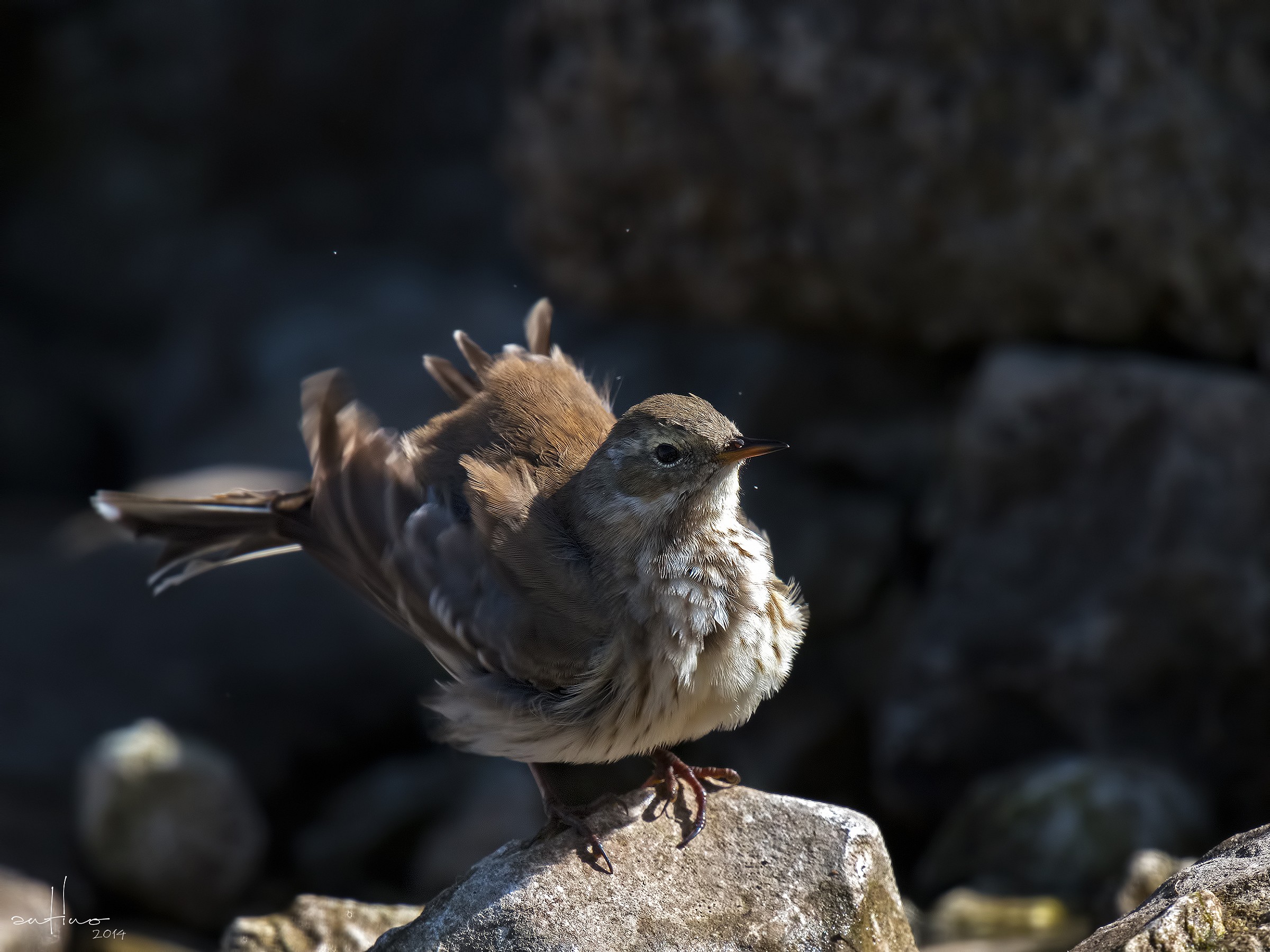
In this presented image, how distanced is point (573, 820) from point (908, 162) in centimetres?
423

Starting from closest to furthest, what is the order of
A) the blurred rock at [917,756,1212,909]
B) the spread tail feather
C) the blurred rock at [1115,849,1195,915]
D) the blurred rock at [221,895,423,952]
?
the blurred rock at [221,895,423,952]
the spread tail feather
the blurred rock at [1115,849,1195,915]
the blurred rock at [917,756,1212,909]

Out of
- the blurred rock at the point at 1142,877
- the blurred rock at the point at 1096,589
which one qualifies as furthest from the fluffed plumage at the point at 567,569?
the blurred rock at the point at 1096,589

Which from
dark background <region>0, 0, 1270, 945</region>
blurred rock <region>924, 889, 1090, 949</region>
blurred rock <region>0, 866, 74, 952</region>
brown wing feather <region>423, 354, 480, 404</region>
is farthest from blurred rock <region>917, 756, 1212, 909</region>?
blurred rock <region>0, 866, 74, 952</region>

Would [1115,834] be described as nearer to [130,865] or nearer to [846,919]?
[846,919]

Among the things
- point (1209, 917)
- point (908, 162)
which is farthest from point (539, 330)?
point (1209, 917)

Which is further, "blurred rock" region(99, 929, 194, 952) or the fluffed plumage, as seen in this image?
"blurred rock" region(99, 929, 194, 952)

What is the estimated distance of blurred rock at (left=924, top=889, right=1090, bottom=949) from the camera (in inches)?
209

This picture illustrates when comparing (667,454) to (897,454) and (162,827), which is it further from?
(897,454)

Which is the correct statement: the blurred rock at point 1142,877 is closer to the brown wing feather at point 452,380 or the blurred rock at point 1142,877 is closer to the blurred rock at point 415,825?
the blurred rock at point 415,825

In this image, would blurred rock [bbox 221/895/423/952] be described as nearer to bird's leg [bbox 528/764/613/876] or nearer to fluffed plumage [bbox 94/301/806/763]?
bird's leg [bbox 528/764/613/876]

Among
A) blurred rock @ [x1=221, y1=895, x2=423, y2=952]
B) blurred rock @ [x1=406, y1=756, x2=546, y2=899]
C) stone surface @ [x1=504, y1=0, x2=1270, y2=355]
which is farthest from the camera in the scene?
blurred rock @ [x1=406, y1=756, x2=546, y2=899]

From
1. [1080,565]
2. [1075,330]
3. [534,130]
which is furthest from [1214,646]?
[534,130]

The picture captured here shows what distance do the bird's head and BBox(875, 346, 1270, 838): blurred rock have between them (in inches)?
113
